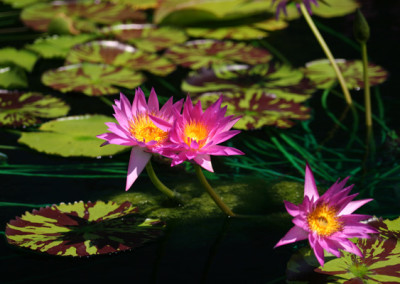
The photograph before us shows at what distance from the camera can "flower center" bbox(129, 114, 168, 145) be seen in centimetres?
127

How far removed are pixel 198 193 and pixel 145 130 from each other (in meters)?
0.37

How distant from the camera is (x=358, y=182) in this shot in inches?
66.2

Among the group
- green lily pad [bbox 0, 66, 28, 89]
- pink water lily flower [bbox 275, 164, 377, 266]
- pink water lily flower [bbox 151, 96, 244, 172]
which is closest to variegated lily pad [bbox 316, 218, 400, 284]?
pink water lily flower [bbox 275, 164, 377, 266]

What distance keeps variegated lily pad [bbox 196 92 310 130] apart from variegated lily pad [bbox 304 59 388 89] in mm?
272

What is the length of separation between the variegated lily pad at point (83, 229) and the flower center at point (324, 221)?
40cm

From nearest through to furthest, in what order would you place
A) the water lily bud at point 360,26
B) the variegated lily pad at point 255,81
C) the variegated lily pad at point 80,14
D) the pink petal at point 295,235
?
1. the pink petal at point 295,235
2. the water lily bud at point 360,26
3. the variegated lily pad at point 255,81
4. the variegated lily pad at point 80,14

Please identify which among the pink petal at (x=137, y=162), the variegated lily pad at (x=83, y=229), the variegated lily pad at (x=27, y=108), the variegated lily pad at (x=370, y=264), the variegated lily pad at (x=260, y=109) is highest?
the pink petal at (x=137, y=162)

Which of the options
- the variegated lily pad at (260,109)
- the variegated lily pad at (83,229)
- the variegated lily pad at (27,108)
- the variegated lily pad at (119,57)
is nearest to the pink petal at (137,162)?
the variegated lily pad at (83,229)

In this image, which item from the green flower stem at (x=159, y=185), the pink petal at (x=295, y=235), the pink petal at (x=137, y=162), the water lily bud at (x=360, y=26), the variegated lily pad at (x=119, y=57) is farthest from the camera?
the variegated lily pad at (x=119, y=57)

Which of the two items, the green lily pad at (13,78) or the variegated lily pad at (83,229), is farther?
the green lily pad at (13,78)

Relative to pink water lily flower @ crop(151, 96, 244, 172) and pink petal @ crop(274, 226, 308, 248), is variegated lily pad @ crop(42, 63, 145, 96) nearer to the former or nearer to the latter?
pink water lily flower @ crop(151, 96, 244, 172)

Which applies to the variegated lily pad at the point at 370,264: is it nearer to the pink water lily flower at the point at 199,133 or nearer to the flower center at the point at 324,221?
the flower center at the point at 324,221

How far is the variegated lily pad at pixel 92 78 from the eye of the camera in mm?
2246

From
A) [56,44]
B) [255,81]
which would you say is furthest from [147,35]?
[255,81]
